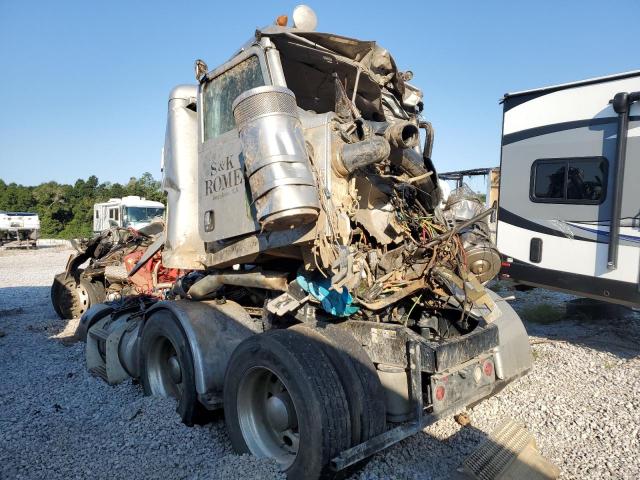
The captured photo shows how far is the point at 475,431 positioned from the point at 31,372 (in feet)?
16.2

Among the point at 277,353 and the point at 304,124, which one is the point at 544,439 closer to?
the point at 277,353

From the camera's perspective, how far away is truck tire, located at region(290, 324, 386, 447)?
2.90 metres

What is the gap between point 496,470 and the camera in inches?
118

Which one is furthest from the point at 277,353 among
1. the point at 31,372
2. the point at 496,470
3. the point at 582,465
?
the point at 31,372

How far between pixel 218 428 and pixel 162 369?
3.10ft

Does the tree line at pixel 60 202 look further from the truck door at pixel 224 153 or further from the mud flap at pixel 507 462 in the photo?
the mud flap at pixel 507 462

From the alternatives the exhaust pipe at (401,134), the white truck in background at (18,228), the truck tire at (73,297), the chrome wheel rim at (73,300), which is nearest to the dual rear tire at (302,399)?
the exhaust pipe at (401,134)

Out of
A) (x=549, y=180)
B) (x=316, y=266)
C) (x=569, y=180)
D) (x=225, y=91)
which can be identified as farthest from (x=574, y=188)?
(x=225, y=91)

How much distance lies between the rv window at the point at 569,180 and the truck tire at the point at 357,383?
204 inches

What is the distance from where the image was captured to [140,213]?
754 inches

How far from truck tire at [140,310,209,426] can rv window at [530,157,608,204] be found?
5893 millimetres

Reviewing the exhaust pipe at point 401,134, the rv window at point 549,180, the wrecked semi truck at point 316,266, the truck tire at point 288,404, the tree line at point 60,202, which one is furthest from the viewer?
the tree line at point 60,202

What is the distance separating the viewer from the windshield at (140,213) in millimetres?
18859

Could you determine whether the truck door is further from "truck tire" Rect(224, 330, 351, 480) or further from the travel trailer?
the travel trailer
